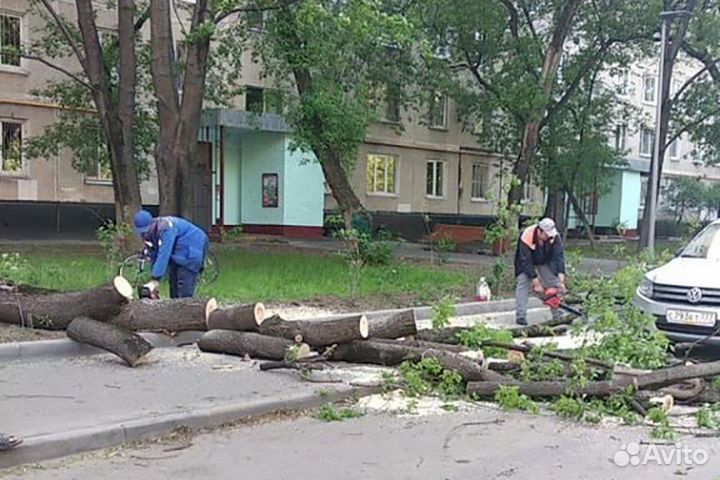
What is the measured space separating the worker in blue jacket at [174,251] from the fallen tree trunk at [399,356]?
8.06 ft

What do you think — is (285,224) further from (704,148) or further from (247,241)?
(704,148)

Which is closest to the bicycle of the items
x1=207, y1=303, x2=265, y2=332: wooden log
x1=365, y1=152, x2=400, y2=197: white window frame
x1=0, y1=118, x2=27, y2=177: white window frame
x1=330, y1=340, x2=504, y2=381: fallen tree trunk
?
x1=207, y1=303, x2=265, y2=332: wooden log

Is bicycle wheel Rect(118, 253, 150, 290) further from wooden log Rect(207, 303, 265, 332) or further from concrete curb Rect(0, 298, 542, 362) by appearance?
wooden log Rect(207, 303, 265, 332)

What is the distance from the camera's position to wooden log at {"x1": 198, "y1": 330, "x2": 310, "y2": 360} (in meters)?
8.10

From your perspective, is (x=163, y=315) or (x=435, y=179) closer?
(x=163, y=315)

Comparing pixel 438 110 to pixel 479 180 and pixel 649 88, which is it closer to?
pixel 479 180

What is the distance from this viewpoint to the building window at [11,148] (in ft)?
78.0

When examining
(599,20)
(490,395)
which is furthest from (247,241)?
(490,395)

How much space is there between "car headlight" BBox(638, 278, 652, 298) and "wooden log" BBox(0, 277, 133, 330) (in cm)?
614

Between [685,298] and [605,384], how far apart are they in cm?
310

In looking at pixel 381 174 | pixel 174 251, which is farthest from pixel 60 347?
pixel 381 174

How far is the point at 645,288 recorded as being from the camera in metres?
9.92

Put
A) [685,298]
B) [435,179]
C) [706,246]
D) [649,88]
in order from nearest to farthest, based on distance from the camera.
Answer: [685,298] < [706,246] < [435,179] < [649,88]

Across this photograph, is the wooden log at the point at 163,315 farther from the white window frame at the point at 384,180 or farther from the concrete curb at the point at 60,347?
the white window frame at the point at 384,180
